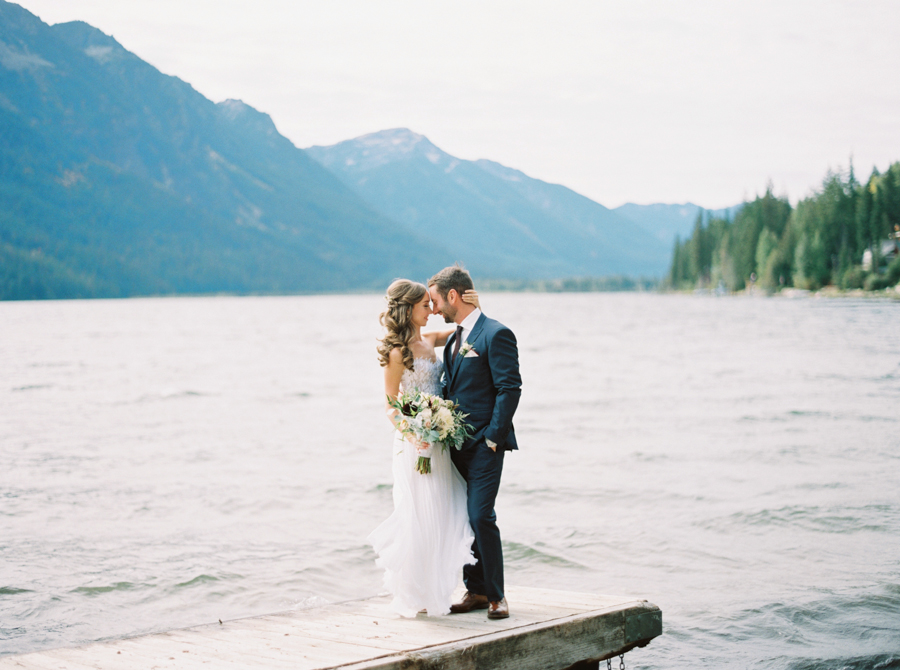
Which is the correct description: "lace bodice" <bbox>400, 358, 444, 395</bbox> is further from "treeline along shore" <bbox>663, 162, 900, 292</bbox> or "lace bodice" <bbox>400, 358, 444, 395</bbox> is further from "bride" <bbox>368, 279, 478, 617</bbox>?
"treeline along shore" <bbox>663, 162, 900, 292</bbox>

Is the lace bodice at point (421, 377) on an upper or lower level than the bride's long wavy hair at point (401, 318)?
lower

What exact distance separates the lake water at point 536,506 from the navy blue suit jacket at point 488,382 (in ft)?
13.3

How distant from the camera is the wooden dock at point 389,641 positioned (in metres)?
5.89

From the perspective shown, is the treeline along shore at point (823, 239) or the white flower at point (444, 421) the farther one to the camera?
the treeline along shore at point (823, 239)

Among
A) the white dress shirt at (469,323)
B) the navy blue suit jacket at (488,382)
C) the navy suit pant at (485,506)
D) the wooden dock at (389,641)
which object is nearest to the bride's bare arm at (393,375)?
the navy blue suit jacket at (488,382)

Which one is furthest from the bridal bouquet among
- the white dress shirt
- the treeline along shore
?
the treeline along shore

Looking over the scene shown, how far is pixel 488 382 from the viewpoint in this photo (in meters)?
6.78

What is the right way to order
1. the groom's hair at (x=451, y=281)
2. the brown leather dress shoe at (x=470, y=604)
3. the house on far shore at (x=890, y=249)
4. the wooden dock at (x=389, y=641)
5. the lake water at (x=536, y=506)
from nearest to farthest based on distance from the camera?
the wooden dock at (x=389, y=641) < the groom's hair at (x=451, y=281) < the brown leather dress shoe at (x=470, y=604) < the lake water at (x=536, y=506) < the house on far shore at (x=890, y=249)

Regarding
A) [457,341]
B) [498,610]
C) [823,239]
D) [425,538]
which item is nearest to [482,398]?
[457,341]

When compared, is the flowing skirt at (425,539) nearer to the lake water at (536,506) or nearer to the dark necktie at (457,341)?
the dark necktie at (457,341)

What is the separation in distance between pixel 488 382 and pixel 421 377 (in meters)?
0.57

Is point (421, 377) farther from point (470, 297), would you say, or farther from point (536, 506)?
point (536, 506)

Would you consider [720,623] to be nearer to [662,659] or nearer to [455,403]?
[662,659]

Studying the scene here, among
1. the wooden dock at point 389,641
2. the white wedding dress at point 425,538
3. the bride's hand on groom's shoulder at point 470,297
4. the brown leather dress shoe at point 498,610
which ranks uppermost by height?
the bride's hand on groom's shoulder at point 470,297
